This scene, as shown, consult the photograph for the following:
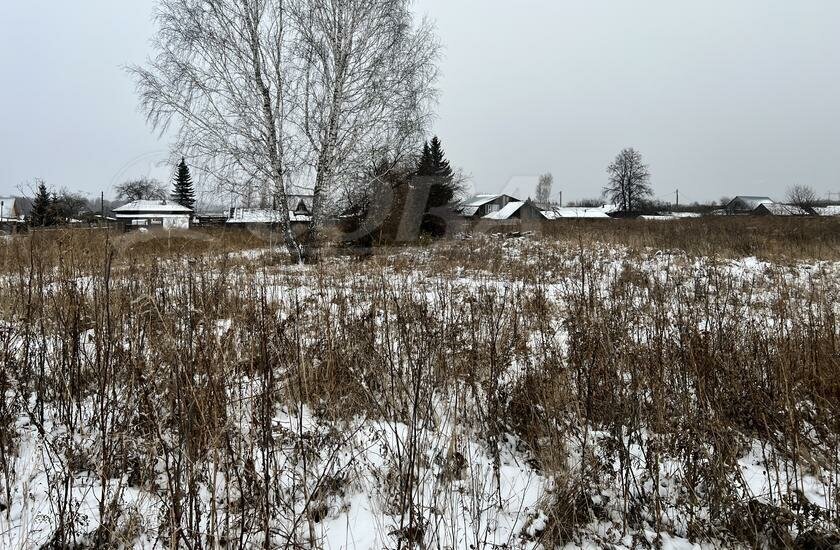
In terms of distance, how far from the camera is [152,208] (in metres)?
42.9

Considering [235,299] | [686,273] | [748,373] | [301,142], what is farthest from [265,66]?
[748,373]

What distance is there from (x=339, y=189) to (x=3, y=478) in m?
9.56

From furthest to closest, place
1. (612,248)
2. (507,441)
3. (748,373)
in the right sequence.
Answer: (612,248) → (748,373) → (507,441)

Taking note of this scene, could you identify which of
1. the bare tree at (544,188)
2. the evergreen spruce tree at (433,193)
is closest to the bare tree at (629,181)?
the bare tree at (544,188)

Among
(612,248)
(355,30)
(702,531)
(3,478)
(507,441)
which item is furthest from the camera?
(612,248)

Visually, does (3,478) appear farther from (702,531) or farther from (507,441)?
(702,531)

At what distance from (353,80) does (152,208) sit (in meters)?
40.8

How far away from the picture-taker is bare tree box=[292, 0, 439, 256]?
1028 cm

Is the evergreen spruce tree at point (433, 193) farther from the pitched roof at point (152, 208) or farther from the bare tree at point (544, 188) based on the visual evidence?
the bare tree at point (544, 188)

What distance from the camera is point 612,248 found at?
12320 millimetres

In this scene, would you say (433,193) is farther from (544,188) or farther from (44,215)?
(544,188)

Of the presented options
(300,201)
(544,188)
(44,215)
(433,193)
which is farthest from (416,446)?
(544,188)

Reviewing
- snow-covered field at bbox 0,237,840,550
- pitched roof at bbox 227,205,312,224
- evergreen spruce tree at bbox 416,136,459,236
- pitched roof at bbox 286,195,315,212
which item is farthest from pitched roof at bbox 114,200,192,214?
snow-covered field at bbox 0,237,840,550

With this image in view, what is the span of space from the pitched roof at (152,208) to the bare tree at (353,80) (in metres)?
37.5
